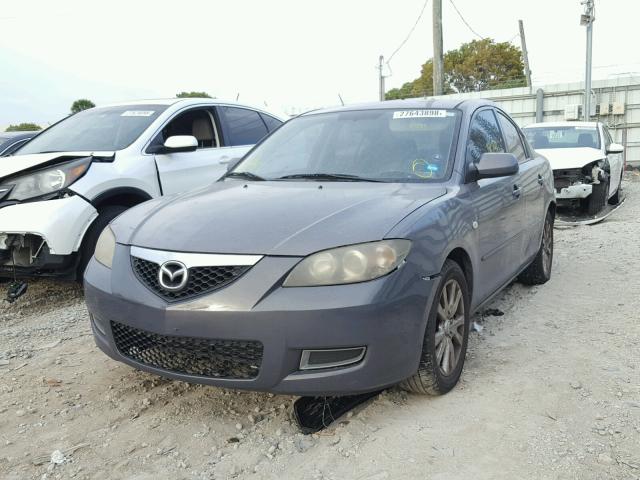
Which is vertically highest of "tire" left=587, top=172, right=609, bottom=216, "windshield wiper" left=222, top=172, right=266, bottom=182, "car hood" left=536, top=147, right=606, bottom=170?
"windshield wiper" left=222, top=172, right=266, bottom=182

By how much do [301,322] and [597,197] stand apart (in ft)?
26.7

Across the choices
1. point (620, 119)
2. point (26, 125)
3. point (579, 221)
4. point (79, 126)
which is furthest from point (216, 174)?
point (26, 125)

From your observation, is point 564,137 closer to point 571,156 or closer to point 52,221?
point 571,156

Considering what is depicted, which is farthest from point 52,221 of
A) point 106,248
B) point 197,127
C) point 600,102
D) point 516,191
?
point 600,102

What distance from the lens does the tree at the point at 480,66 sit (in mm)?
43344

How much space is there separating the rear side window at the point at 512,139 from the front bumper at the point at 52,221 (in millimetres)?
3300

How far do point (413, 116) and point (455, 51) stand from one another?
46.0 meters

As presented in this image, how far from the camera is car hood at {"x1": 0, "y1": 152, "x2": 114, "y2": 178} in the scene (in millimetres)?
4648

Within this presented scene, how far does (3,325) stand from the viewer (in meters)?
4.37

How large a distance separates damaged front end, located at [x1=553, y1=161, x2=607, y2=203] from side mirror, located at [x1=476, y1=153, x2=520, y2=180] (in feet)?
20.5

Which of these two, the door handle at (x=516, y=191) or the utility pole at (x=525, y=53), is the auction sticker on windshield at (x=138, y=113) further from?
the utility pole at (x=525, y=53)

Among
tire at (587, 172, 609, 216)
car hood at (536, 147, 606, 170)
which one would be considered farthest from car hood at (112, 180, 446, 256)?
tire at (587, 172, 609, 216)

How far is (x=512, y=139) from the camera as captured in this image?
15.4 ft

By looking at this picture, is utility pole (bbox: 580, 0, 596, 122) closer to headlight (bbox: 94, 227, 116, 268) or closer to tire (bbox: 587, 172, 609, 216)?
tire (bbox: 587, 172, 609, 216)
